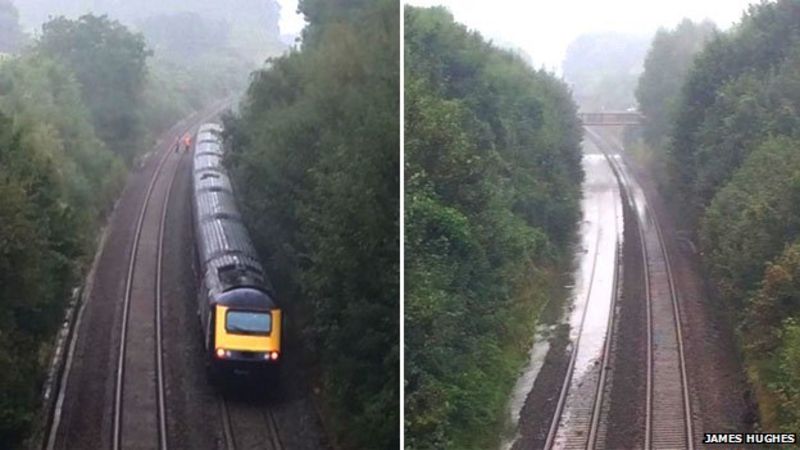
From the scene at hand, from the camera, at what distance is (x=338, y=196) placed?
5.38 metres

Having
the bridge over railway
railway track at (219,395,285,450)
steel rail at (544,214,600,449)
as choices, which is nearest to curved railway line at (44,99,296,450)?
railway track at (219,395,285,450)

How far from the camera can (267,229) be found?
7.57 metres

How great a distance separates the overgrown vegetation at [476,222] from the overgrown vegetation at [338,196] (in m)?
0.23

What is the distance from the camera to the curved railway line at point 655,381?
3.64 meters

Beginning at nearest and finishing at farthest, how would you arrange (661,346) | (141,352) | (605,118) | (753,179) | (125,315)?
(661,346) < (753,179) < (605,118) < (141,352) < (125,315)

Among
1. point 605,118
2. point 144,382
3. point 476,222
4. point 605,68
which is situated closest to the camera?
point 605,68

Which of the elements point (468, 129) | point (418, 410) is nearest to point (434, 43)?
point (468, 129)

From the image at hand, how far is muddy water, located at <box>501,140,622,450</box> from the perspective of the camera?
406 centimetres

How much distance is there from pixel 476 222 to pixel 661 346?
1587 millimetres

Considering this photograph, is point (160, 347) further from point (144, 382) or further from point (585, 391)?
point (585, 391)

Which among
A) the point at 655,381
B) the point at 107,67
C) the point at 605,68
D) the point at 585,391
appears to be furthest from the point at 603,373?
the point at 107,67

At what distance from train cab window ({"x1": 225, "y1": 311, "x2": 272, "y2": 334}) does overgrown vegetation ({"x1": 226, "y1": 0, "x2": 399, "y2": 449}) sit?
319mm

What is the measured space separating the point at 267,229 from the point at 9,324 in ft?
7.65

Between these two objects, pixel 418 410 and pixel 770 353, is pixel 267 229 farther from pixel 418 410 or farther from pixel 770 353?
pixel 770 353
